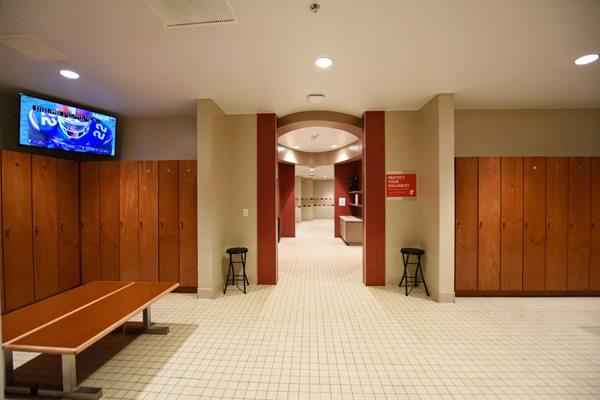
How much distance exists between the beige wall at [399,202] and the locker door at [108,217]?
456cm

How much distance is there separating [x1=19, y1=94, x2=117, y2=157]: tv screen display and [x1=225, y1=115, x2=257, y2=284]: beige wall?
2.04m

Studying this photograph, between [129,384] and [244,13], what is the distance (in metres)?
3.34

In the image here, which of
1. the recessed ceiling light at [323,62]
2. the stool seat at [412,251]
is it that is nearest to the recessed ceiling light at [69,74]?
the recessed ceiling light at [323,62]

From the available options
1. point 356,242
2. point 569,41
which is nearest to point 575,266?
point 569,41

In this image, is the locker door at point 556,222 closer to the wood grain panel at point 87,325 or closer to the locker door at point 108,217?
the wood grain panel at point 87,325

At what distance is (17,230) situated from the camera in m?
3.71

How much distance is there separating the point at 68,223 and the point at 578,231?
8013 mm

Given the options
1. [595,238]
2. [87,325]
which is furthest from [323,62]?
[595,238]

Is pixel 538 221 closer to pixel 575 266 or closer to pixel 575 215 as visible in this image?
pixel 575 215

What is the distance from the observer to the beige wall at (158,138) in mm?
4984

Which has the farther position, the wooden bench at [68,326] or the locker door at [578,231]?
the locker door at [578,231]

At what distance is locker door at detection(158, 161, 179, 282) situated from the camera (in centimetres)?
449

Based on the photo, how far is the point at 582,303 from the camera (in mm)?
4035

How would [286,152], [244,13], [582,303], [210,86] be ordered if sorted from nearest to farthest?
[244,13] < [210,86] < [582,303] < [286,152]
